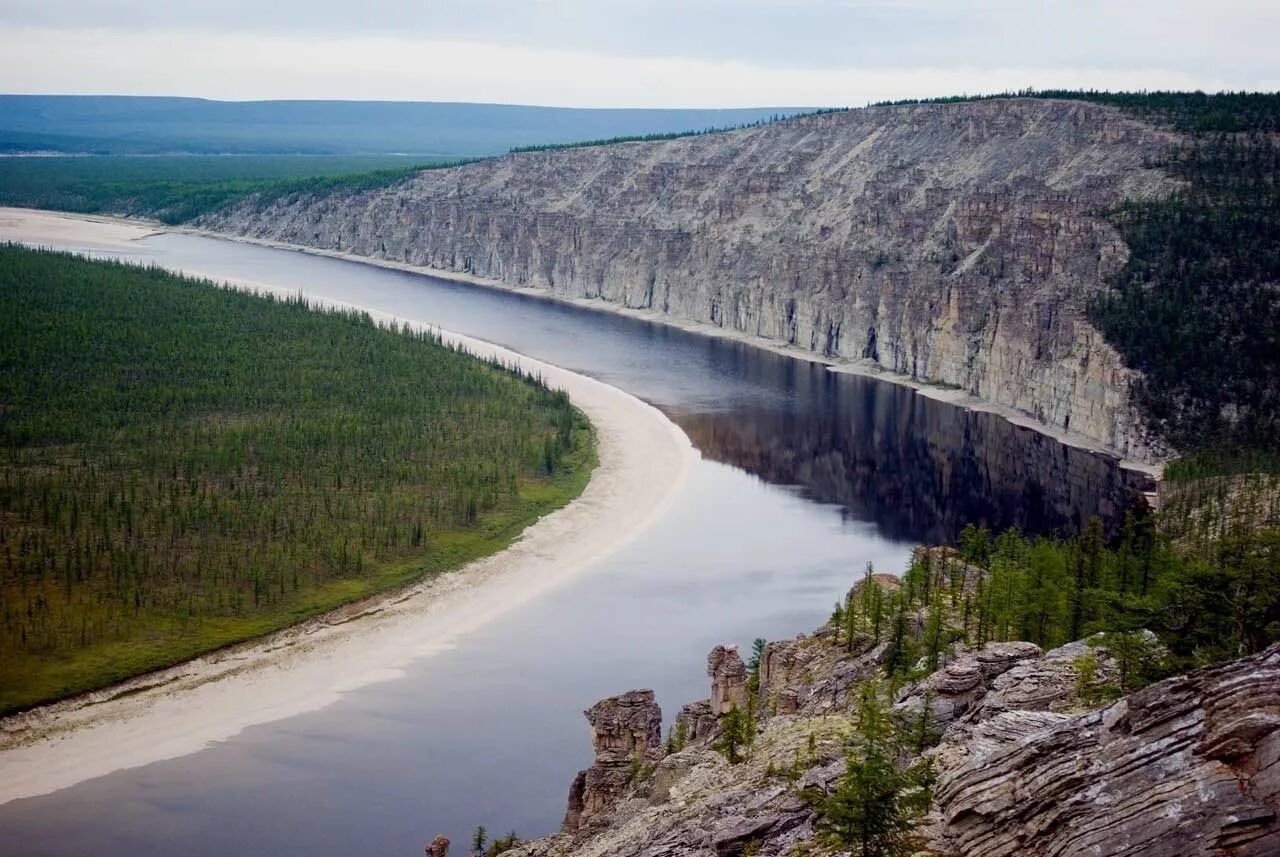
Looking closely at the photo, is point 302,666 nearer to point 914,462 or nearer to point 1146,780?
point 1146,780

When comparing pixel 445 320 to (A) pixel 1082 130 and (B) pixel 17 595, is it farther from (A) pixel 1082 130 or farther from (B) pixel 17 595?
(B) pixel 17 595

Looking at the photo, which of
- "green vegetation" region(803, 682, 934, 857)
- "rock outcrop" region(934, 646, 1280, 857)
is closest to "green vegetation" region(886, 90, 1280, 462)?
"green vegetation" region(803, 682, 934, 857)

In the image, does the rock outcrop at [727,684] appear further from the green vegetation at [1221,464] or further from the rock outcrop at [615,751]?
the green vegetation at [1221,464]

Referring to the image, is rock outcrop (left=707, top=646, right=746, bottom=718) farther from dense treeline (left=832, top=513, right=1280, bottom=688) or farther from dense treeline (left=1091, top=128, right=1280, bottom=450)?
dense treeline (left=1091, top=128, right=1280, bottom=450)

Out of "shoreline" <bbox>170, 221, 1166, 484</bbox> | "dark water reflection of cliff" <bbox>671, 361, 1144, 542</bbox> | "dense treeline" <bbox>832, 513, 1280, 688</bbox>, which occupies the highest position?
"dense treeline" <bbox>832, 513, 1280, 688</bbox>

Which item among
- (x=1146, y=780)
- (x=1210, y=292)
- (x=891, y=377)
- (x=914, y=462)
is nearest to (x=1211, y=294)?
(x=1210, y=292)

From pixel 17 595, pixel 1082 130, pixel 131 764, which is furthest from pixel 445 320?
pixel 131 764
